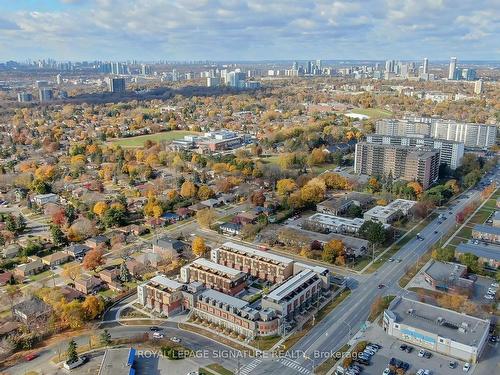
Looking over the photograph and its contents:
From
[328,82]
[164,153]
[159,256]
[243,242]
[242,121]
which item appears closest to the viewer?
[159,256]

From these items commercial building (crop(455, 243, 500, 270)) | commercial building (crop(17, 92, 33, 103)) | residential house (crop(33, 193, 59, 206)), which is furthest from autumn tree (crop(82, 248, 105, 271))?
commercial building (crop(17, 92, 33, 103))

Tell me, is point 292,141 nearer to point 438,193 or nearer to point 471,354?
point 438,193

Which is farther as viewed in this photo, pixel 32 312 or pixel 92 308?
pixel 92 308

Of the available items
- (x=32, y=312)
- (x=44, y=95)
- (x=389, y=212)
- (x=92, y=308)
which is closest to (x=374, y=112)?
(x=389, y=212)

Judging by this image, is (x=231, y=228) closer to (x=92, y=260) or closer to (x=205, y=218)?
(x=205, y=218)

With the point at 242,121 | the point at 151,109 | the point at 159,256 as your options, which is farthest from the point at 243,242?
the point at 151,109

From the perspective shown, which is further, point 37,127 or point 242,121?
point 242,121

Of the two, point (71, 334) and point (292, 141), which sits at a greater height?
point (292, 141)
